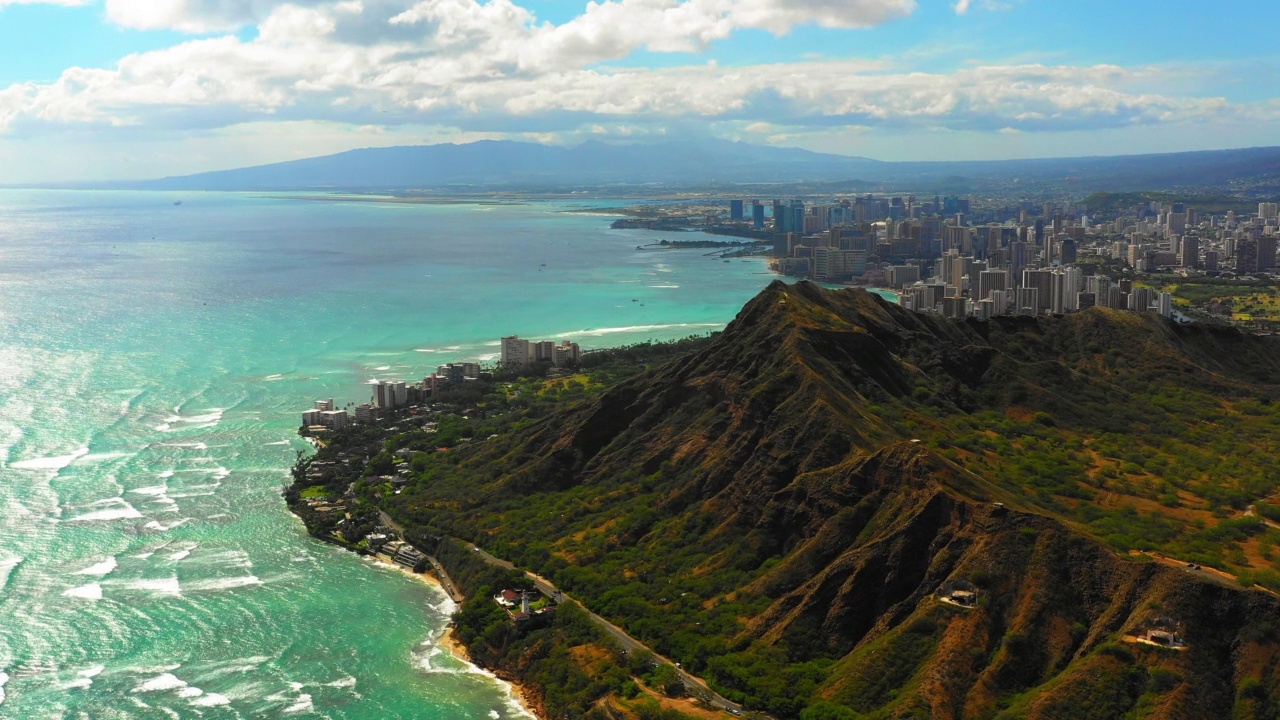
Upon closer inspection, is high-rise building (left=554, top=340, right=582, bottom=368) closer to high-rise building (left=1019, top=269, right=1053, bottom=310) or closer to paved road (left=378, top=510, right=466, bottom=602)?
paved road (left=378, top=510, right=466, bottom=602)

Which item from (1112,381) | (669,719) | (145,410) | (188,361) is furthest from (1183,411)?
(188,361)

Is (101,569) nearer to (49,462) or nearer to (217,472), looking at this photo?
(217,472)

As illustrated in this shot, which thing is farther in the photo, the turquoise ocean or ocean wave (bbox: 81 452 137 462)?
ocean wave (bbox: 81 452 137 462)

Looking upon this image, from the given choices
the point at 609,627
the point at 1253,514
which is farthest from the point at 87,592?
the point at 1253,514

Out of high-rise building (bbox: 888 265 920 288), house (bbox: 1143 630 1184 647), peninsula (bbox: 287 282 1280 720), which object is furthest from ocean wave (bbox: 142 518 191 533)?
high-rise building (bbox: 888 265 920 288)

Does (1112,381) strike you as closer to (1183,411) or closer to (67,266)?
(1183,411)

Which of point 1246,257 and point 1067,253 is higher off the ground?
point 1067,253

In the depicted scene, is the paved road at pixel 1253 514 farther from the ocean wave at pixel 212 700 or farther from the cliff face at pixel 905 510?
the ocean wave at pixel 212 700

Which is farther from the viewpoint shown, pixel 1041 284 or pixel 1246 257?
pixel 1246 257
